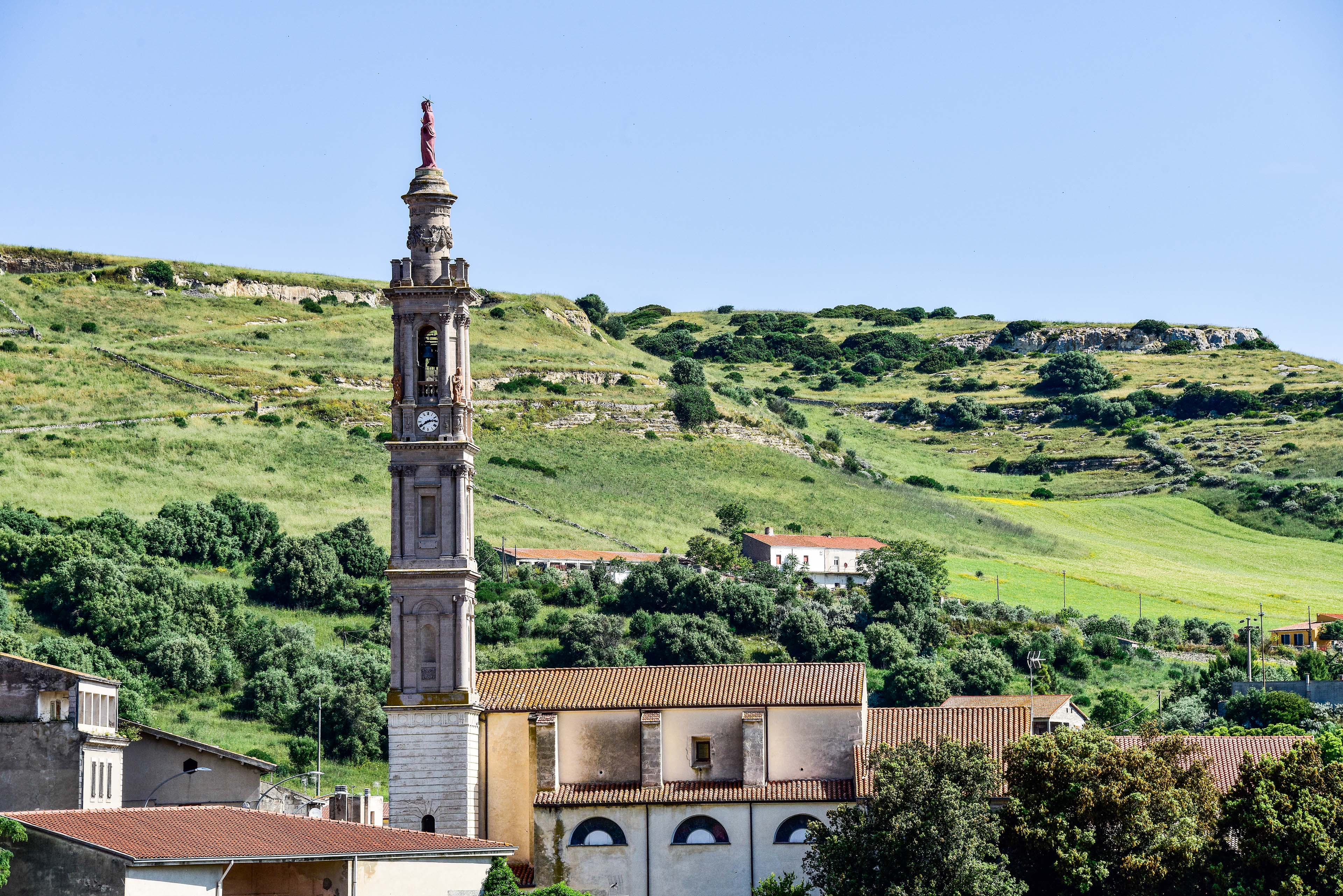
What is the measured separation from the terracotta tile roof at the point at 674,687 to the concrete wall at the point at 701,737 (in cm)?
41

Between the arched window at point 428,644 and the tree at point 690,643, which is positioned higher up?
the arched window at point 428,644

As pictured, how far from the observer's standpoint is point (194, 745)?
59.2 m

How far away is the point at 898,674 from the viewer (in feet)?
315

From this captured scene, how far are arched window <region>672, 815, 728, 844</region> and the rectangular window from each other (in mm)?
11484

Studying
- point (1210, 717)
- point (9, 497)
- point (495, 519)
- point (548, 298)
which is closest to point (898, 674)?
point (1210, 717)

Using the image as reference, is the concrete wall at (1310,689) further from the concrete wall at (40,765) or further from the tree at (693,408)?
the tree at (693,408)

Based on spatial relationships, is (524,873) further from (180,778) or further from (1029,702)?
(1029,702)

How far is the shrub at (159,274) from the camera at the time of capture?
606ft

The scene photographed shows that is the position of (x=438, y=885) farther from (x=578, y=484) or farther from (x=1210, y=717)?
(x=578, y=484)

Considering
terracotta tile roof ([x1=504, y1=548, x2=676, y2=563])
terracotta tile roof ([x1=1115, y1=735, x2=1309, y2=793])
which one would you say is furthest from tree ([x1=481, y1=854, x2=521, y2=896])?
terracotta tile roof ([x1=504, y1=548, x2=676, y2=563])

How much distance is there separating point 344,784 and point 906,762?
36.4 m

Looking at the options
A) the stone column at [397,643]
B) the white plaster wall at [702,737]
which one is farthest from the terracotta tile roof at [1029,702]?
the stone column at [397,643]

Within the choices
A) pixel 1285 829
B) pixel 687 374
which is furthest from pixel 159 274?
pixel 1285 829

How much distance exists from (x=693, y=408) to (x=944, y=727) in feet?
325
